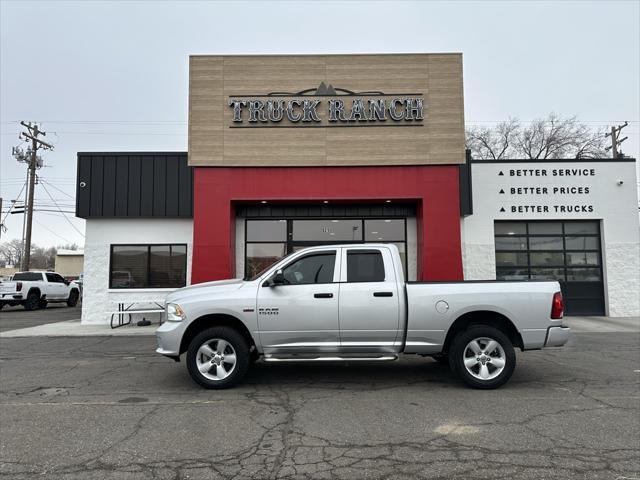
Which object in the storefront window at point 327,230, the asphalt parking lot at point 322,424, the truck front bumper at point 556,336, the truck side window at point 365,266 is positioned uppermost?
the storefront window at point 327,230

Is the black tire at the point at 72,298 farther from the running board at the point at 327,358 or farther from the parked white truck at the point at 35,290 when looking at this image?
the running board at the point at 327,358

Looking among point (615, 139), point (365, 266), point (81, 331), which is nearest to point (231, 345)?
point (365, 266)

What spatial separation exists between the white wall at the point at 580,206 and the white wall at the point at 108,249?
9.56 metres

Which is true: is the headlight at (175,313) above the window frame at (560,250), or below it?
below

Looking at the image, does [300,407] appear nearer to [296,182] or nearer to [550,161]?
[296,182]

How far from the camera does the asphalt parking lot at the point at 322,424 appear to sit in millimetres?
3973

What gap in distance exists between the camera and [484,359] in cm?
643

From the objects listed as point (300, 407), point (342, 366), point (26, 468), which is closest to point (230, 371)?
point (300, 407)

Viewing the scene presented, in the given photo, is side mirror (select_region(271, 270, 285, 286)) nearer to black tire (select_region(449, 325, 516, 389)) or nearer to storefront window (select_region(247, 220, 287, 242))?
black tire (select_region(449, 325, 516, 389))

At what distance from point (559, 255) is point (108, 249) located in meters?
15.0

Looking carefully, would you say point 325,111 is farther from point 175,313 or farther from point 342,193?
point 175,313

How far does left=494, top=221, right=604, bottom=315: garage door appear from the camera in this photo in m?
15.6

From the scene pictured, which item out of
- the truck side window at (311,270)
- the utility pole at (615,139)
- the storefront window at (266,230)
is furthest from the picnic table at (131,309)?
the utility pole at (615,139)

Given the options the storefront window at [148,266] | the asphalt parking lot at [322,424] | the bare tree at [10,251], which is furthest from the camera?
the bare tree at [10,251]
